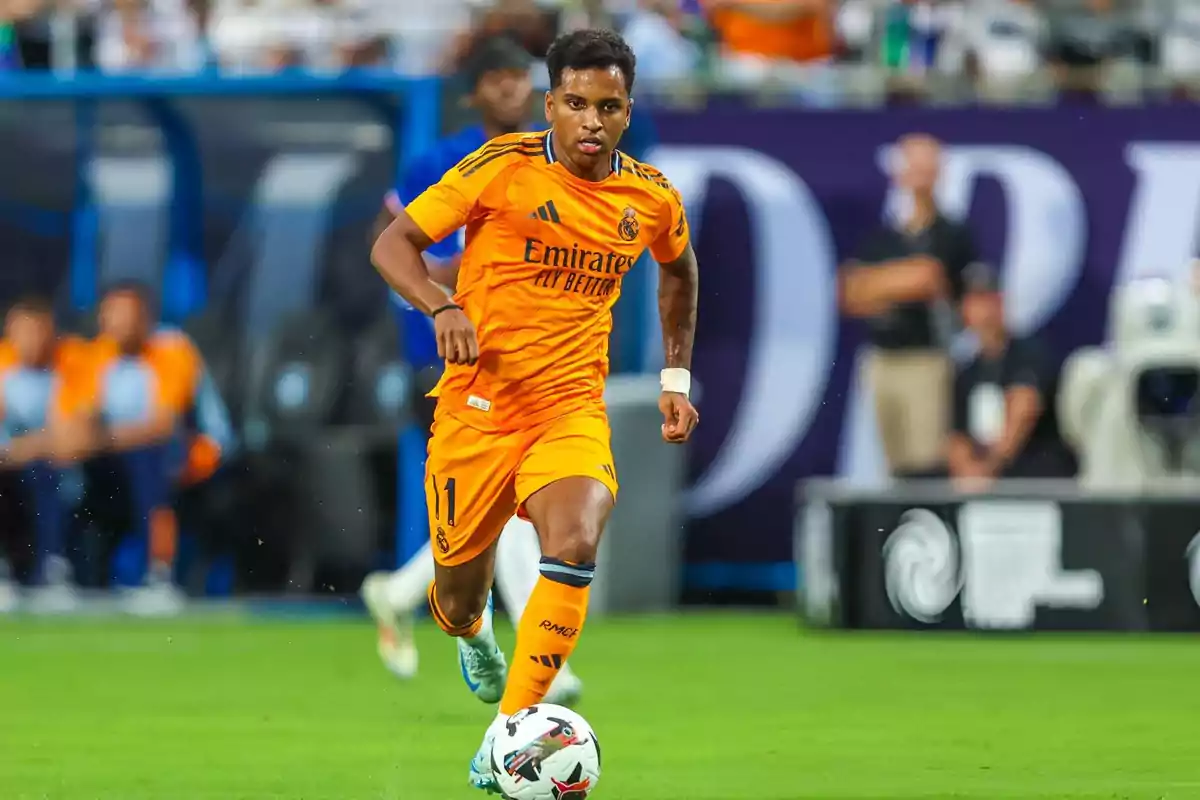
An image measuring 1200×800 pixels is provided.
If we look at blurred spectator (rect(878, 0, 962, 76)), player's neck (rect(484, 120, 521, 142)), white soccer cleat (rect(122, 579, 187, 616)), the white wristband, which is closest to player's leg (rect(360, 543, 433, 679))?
player's neck (rect(484, 120, 521, 142))

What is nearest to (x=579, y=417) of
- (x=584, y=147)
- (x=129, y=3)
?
(x=584, y=147)

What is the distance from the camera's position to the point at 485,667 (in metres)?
8.20

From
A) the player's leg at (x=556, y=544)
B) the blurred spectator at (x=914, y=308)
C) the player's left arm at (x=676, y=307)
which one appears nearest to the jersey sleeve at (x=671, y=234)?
the player's left arm at (x=676, y=307)

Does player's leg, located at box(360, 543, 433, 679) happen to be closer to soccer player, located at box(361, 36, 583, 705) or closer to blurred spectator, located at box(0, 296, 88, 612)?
soccer player, located at box(361, 36, 583, 705)

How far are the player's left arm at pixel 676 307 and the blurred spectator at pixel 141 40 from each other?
11008 millimetres

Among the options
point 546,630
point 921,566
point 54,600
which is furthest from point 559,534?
point 54,600

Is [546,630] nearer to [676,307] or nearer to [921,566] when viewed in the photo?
[676,307]

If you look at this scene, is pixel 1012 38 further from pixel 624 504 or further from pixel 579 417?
pixel 579 417

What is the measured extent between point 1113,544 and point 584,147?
7.60 meters

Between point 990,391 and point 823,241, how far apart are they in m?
1.88

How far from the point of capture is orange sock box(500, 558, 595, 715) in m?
6.60

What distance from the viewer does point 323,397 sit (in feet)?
55.3

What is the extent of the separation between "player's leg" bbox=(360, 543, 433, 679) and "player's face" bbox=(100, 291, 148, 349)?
5.77m

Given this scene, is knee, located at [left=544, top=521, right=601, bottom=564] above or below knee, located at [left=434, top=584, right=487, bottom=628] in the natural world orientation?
above
